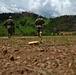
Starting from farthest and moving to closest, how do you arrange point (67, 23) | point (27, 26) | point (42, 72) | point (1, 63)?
point (27, 26) < point (67, 23) < point (1, 63) < point (42, 72)

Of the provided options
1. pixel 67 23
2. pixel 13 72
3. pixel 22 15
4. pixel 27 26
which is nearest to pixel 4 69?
pixel 13 72

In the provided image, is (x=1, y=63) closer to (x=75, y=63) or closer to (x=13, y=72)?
(x=13, y=72)

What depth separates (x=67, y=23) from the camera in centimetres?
14050

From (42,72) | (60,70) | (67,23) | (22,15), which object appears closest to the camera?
(42,72)

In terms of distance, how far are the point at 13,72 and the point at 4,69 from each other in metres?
0.35

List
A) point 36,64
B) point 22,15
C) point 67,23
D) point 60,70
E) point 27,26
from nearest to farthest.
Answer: point 60,70 → point 36,64 → point 67,23 → point 27,26 → point 22,15

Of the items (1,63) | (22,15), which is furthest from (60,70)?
(22,15)

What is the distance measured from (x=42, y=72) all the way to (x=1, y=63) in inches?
52.9

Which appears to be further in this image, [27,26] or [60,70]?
[27,26]

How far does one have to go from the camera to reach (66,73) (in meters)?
3.94

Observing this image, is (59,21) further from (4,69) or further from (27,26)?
(4,69)

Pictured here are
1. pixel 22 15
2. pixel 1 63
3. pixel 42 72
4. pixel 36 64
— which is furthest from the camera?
pixel 22 15

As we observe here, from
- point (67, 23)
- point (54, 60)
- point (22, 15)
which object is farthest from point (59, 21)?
point (54, 60)

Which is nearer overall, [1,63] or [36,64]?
[36,64]
